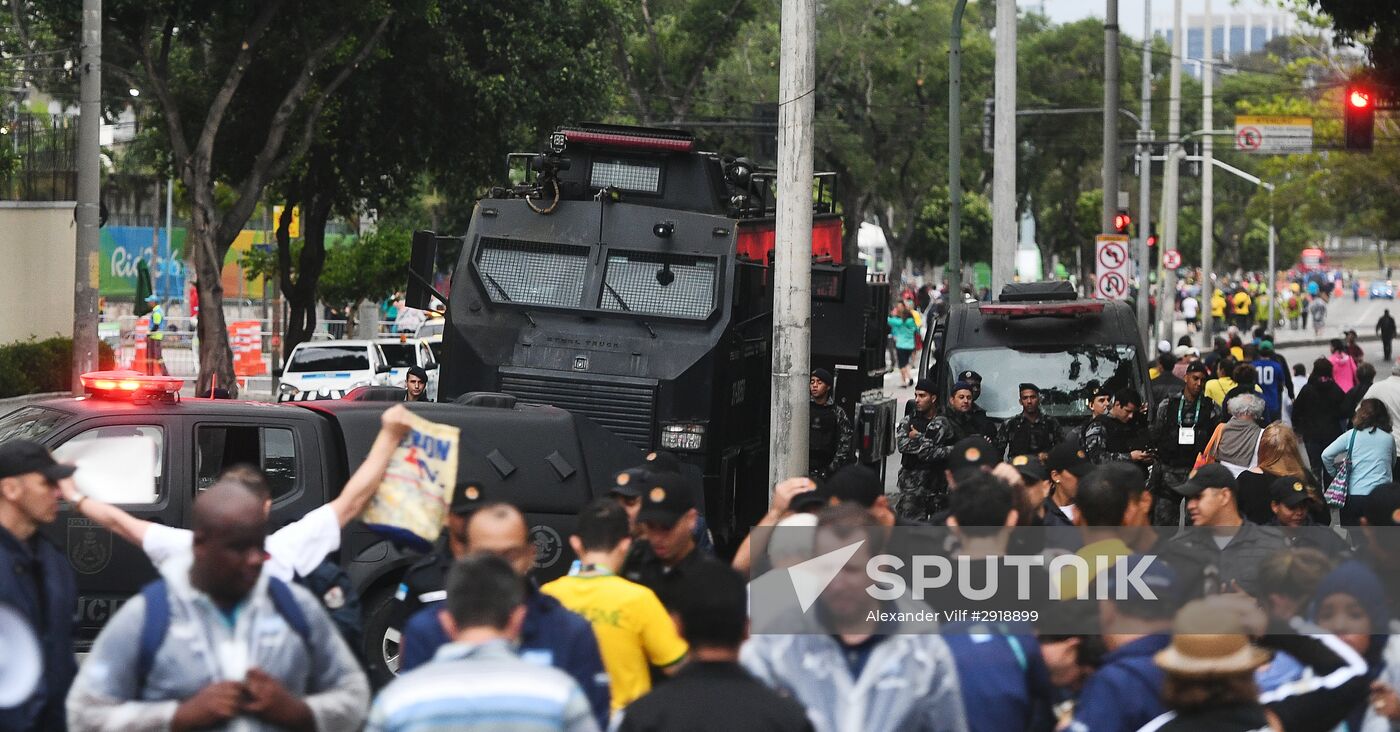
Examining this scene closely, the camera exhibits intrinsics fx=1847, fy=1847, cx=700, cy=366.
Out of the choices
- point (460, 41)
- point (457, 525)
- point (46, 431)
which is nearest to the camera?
point (457, 525)

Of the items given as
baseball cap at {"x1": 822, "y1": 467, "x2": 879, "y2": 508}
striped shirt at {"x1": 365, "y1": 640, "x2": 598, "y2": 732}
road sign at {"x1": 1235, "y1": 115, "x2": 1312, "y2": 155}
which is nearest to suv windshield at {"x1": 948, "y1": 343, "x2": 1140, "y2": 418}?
baseball cap at {"x1": 822, "y1": 467, "x2": 879, "y2": 508}

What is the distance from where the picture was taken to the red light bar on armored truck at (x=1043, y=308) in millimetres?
15430

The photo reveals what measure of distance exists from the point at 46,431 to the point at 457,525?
13.1ft

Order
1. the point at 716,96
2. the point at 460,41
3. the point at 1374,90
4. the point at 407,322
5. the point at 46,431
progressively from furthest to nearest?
the point at 716,96 < the point at 407,322 < the point at 460,41 < the point at 1374,90 < the point at 46,431

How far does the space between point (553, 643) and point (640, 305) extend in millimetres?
9035

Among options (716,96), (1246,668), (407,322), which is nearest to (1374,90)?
(1246,668)

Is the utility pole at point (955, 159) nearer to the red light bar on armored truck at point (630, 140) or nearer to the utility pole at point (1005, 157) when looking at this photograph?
the utility pole at point (1005, 157)

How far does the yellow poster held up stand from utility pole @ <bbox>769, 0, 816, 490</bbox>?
6814 millimetres

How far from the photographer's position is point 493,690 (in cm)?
446

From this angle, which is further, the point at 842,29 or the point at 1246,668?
the point at 842,29

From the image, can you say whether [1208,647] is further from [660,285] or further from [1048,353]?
[1048,353]

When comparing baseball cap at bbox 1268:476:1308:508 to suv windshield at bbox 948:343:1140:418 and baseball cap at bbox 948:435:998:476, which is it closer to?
baseball cap at bbox 948:435:998:476

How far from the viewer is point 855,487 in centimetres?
767

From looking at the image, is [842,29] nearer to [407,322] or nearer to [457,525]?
[407,322]
